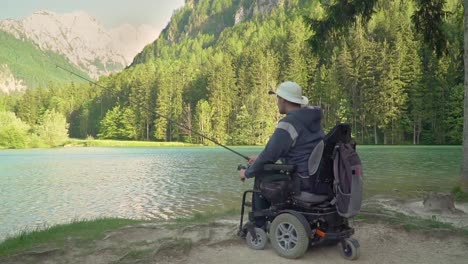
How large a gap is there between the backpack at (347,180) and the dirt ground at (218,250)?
69cm

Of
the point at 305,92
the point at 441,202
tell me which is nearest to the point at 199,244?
the point at 441,202

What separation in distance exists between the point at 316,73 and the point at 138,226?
88.5m

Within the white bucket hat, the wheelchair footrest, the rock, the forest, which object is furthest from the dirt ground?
the forest

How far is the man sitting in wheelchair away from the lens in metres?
5.12

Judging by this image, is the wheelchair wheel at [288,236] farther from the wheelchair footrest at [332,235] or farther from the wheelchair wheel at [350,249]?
the wheelchair wheel at [350,249]

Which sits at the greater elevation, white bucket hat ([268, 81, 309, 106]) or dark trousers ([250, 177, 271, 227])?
white bucket hat ([268, 81, 309, 106])

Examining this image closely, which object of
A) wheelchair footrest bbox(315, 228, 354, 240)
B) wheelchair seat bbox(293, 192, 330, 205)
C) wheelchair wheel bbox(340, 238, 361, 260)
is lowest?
wheelchair wheel bbox(340, 238, 361, 260)

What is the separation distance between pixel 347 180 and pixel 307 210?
64 centimetres

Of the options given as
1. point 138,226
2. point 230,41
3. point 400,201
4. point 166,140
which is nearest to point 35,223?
point 138,226

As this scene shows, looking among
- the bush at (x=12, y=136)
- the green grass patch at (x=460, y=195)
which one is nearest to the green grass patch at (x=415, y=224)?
the green grass patch at (x=460, y=195)

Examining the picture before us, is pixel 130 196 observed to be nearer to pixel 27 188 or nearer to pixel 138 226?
pixel 27 188

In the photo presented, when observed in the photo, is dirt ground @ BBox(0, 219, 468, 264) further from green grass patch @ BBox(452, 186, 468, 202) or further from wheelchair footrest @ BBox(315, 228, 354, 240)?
green grass patch @ BBox(452, 186, 468, 202)

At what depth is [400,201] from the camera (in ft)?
37.9

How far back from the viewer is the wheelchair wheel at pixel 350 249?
5250 mm
